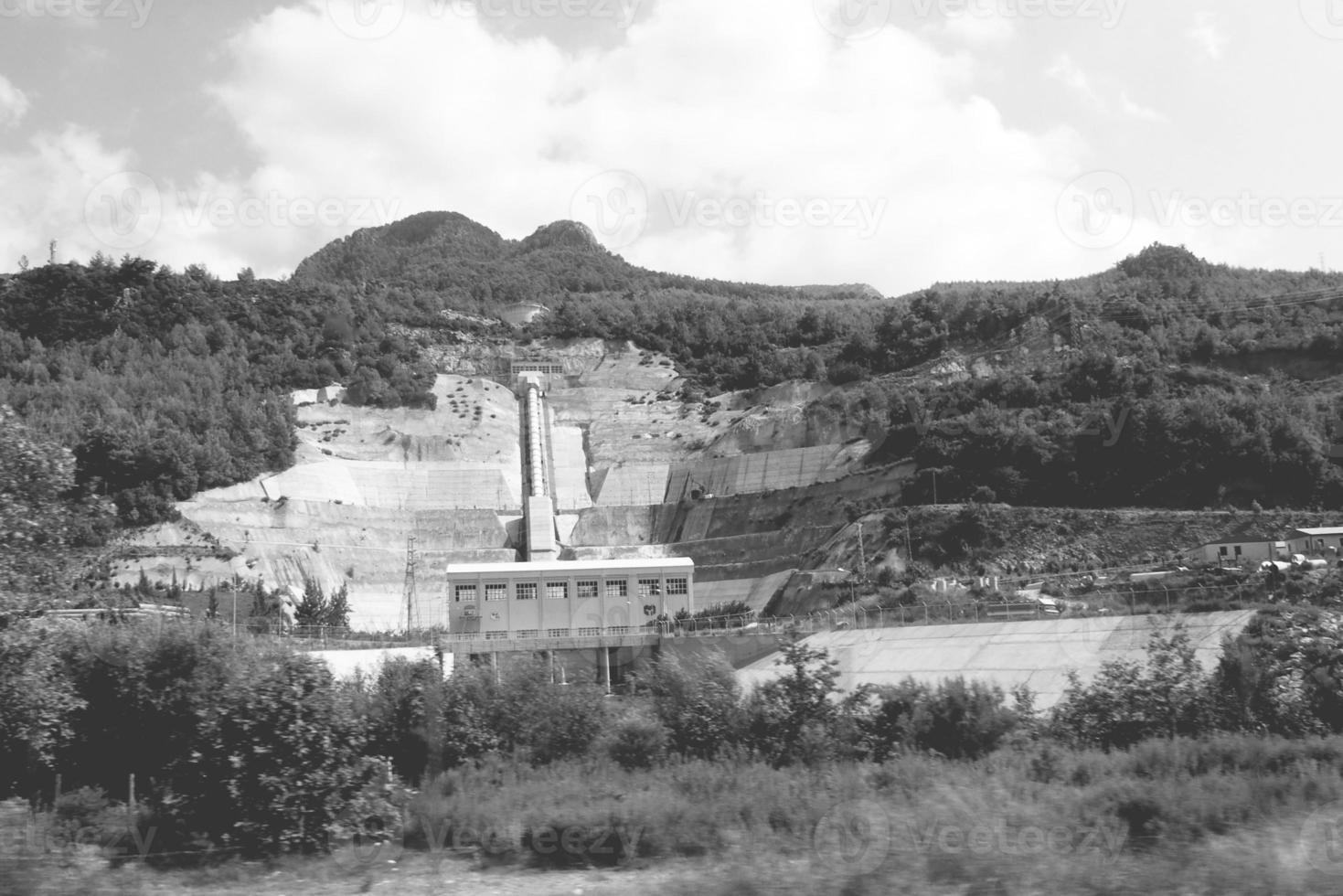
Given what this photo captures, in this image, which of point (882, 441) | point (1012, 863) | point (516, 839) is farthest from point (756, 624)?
point (1012, 863)

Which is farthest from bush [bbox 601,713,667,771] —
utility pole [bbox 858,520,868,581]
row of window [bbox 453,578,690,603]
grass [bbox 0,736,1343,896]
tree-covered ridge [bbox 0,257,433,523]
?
tree-covered ridge [bbox 0,257,433,523]

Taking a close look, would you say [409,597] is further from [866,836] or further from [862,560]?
[866,836]

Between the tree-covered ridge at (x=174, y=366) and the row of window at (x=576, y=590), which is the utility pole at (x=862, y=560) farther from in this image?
the tree-covered ridge at (x=174, y=366)

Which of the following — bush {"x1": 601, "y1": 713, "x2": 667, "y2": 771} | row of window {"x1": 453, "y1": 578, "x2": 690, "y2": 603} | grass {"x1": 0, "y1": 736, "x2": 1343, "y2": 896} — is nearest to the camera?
grass {"x1": 0, "y1": 736, "x2": 1343, "y2": 896}

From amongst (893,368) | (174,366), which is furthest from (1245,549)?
(174,366)

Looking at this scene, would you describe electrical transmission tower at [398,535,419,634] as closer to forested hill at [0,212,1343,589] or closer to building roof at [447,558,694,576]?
forested hill at [0,212,1343,589]

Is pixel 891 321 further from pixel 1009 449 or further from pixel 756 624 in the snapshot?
pixel 756 624
